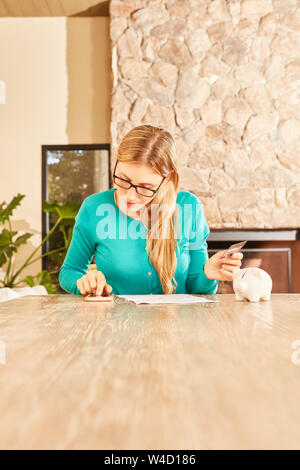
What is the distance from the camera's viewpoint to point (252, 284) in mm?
1047

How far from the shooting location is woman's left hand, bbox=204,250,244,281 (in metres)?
1.15

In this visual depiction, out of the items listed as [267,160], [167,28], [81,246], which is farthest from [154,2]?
[81,246]

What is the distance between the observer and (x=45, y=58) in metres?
3.92

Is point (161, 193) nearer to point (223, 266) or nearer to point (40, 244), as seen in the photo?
point (223, 266)

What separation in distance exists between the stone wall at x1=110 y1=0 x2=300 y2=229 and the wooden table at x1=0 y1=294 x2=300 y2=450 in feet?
9.48

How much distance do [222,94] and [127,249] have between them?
255cm

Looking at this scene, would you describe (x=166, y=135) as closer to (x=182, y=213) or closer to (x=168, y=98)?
(x=182, y=213)

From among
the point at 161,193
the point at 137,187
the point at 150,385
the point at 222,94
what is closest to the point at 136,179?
the point at 137,187

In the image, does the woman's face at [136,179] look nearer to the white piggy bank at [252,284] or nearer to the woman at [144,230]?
the woman at [144,230]

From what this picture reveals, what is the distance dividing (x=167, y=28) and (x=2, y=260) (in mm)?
2589

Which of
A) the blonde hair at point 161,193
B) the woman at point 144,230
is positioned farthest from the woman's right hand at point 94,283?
the blonde hair at point 161,193

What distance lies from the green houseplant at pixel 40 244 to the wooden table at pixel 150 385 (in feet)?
9.16

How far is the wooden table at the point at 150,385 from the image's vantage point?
277 mm

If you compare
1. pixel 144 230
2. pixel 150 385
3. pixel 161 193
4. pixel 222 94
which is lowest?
pixel 150 385
